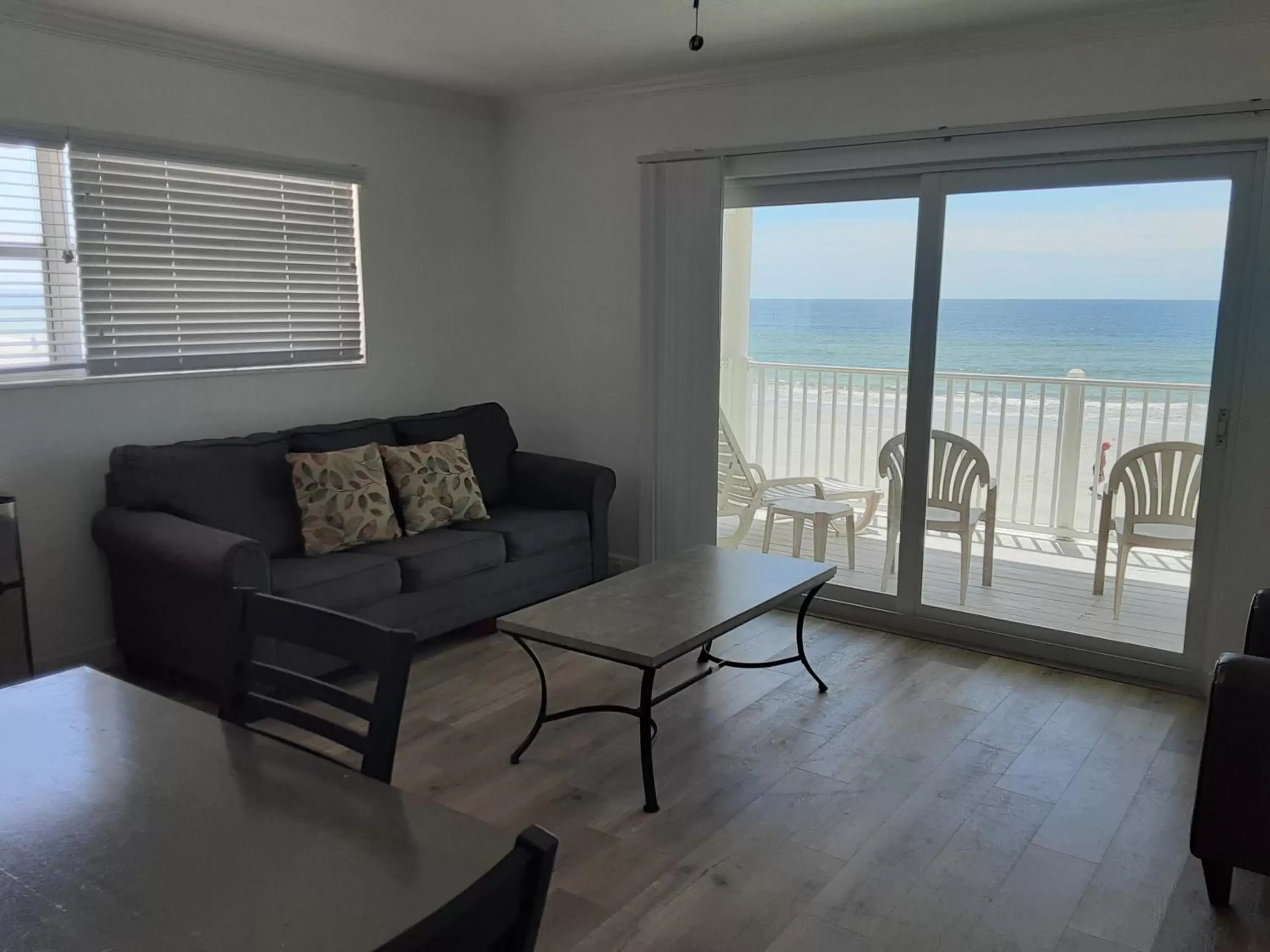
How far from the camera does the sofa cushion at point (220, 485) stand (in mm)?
3627

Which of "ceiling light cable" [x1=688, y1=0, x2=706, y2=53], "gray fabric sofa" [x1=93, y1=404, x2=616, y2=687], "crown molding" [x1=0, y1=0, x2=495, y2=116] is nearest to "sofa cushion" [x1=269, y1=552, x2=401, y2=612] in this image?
"gray fabric sofa" [x1=93, y1=404, x2=616, y2=687]

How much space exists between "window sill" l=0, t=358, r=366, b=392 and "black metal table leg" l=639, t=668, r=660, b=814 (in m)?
2.53

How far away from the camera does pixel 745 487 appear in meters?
4.80

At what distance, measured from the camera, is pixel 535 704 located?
139 inches

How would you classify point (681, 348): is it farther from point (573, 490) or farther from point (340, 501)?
point (340, 501)

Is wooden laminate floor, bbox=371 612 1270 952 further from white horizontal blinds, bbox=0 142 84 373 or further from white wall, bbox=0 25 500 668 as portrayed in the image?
white horizontal blinds, bbox=0 142 84 373

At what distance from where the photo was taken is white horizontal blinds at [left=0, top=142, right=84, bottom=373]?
11.4 feet

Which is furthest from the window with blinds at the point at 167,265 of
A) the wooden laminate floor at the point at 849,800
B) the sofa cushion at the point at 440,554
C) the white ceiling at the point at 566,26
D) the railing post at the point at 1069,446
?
the railing post at the point at 1069,446

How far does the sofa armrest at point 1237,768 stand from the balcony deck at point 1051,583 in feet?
5.61

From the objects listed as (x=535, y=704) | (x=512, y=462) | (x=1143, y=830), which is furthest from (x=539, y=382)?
(x=1143, y=830)

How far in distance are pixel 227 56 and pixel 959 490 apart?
12.0 feet

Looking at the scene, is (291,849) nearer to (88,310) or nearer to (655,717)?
(655,717)

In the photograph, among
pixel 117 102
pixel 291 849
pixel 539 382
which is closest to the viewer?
pixel 291 849

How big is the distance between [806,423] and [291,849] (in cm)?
372
